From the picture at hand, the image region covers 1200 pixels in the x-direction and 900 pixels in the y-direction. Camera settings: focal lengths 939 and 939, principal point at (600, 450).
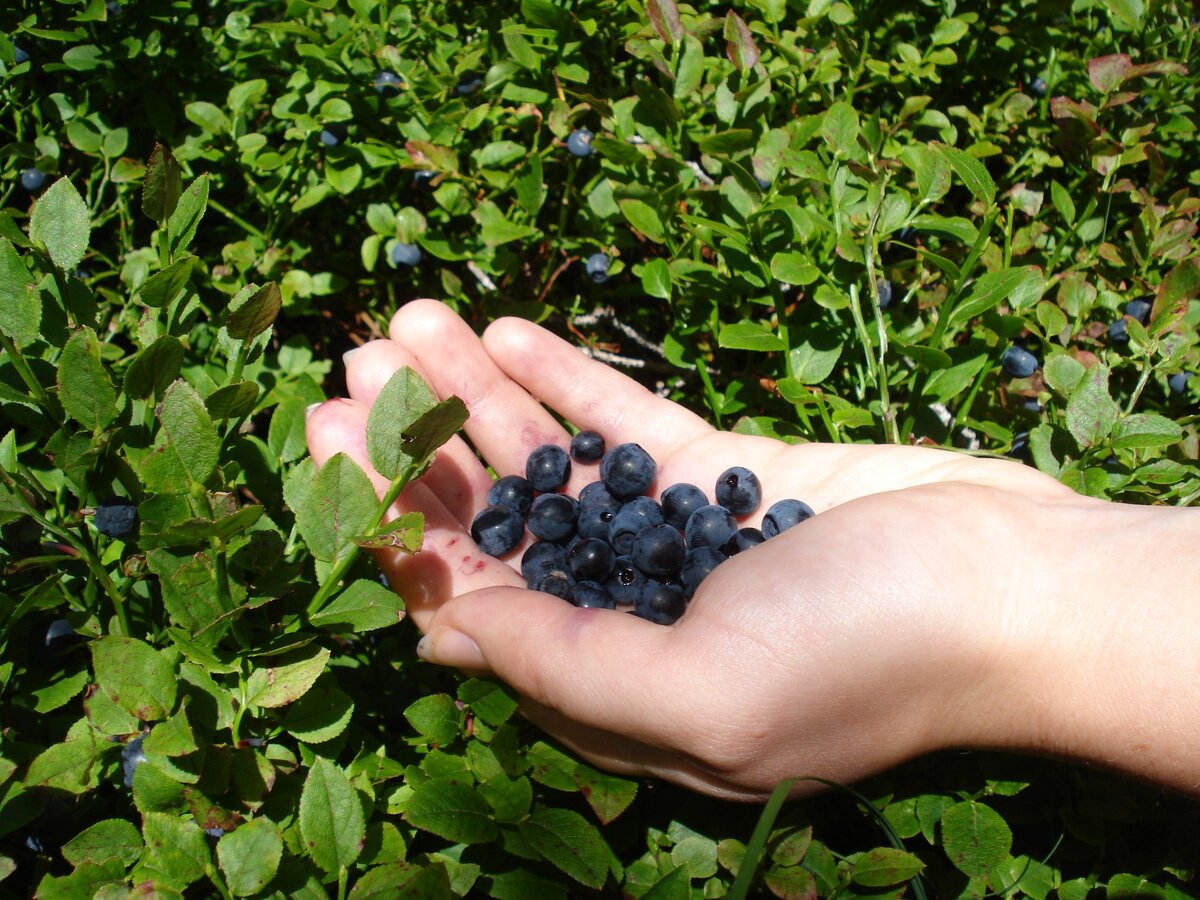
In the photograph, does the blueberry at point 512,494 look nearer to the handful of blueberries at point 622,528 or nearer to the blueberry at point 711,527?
the handful of blueberries at point 622,528

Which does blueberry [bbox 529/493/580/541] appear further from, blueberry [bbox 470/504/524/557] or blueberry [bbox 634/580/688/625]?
blueberry [bbox 634/580/688/625]

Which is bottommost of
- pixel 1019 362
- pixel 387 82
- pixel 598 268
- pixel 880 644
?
pixel 880 644

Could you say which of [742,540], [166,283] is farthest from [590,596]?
[166,283]

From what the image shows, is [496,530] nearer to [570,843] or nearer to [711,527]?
[711,527]

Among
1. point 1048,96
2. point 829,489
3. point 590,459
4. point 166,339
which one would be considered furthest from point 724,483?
point 1048,96

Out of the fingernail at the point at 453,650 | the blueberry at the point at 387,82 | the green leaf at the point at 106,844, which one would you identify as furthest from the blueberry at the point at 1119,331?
the green leaf at the point at 106,844

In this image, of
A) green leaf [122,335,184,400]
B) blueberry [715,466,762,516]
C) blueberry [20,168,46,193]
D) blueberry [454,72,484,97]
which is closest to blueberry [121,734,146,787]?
green leaf [122,335,184,400]

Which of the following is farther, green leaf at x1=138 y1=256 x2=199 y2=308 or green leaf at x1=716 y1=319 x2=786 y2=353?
green leaf at x1=716 y1=319 x2=786 y2=353
